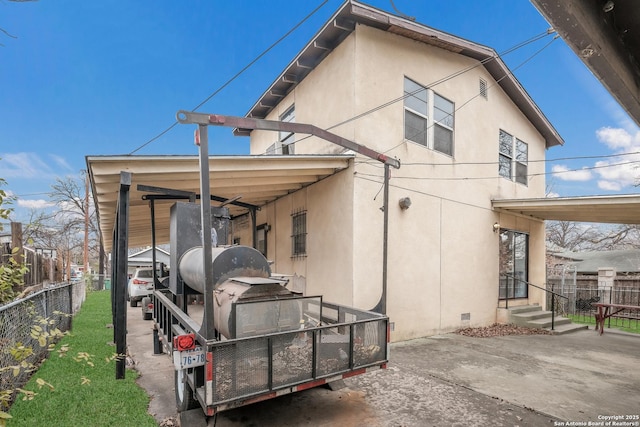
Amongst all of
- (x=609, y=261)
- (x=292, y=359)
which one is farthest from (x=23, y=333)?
(x=609, y=261)

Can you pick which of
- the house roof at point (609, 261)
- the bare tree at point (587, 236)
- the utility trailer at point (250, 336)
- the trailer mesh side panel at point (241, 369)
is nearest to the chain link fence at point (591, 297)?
the house roof at point (609, 261)

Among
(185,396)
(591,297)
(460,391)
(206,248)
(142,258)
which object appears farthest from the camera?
(142,258)

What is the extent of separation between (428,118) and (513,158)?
4.53m

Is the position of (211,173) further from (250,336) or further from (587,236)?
(587,236)

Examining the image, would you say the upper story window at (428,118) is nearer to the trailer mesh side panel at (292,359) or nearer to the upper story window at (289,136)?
the upper story window at (289,136)

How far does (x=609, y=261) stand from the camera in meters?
17.9

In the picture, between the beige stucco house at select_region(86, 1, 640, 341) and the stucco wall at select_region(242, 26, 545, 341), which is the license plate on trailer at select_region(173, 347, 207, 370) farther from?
the stucco wall at select_region(242, 26, 545, 341)

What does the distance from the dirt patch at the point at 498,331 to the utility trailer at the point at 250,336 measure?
15.9 feet

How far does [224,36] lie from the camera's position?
15461 mm

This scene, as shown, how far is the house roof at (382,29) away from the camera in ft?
22.6

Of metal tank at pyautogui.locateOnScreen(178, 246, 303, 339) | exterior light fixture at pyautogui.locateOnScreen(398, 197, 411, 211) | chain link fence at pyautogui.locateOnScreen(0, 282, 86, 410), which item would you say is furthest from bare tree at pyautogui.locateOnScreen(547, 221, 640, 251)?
chain link fence at pyautogui.locateOnScreen(0, 282, 86, 410)

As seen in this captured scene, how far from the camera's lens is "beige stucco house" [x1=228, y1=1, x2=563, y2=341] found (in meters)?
6.99

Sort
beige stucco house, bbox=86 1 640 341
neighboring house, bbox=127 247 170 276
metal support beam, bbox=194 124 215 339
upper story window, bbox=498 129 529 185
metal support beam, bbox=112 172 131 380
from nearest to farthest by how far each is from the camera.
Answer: metal support beam, bbox=194 124 215 339 → metal support beam, bbox=112 172 131 380 → beige stucco house, bbox=86 1 640 341 → upper story window, bbox=498 129 529 185 → neighboring house, bbox=127 247 170 276

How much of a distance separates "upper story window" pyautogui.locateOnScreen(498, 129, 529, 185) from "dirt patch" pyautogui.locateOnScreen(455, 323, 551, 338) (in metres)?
4.47
